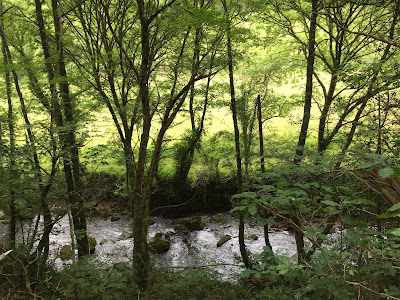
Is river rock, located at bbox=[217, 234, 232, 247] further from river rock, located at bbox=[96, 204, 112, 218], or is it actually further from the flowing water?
river rock, located at bbox=[96, 204, 112, 218]

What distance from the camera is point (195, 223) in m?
11.2

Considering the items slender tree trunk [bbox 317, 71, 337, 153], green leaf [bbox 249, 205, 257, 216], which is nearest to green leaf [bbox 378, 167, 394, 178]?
green leaf [bbox 249, 205, 257, 216]

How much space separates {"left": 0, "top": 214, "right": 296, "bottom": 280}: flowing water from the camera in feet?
28.8

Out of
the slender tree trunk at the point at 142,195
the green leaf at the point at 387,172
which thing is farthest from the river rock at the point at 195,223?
the green leaf at the point at 387,172

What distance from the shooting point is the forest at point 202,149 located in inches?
125

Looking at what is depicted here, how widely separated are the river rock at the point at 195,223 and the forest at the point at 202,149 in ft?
0.30

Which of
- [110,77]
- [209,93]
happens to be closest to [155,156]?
[110,77]

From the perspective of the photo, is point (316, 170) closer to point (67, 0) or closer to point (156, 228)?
point (67, 0)

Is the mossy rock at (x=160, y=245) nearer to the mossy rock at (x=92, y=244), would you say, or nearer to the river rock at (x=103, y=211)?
the mossy rock at (x=92, y=244)

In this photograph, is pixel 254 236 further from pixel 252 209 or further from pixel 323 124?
pixel 252 209

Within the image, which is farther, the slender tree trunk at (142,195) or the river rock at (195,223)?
the river rock at (195,223)

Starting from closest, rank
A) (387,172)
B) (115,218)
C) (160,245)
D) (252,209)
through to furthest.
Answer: (387,172) → (252,209) → (160,245) → (115,218)

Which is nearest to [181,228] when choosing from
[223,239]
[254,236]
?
[223,239]

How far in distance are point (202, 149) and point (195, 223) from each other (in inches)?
130
